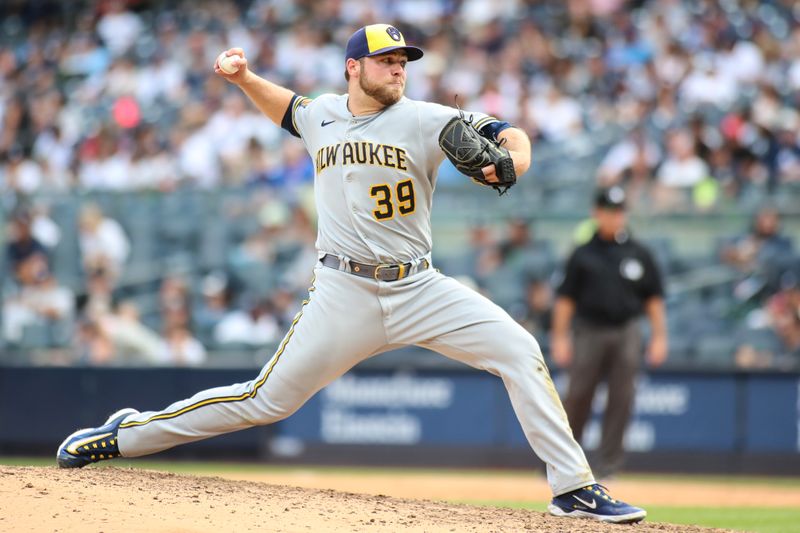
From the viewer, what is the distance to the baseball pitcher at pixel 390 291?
5.58 meters

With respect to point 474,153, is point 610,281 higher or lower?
lower

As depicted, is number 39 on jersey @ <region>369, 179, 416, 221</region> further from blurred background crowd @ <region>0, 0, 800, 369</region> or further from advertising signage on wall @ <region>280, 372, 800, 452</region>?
blurred background crowd @ <region>0, 0, 800, 369</region>

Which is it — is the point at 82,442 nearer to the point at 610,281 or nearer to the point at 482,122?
the point at 482,122

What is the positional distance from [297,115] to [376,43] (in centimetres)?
62

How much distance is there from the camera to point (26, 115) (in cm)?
1753

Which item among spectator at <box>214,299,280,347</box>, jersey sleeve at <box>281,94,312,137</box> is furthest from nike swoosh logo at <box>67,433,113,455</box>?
spectator at <box>214,299,280,347</box>

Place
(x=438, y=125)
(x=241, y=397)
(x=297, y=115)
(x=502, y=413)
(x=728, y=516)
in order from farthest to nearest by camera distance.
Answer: (x=502, y=413) < (x=728, y=516) < (x=297, y=115) < (x=241, y=397) < (x=438, y=125)

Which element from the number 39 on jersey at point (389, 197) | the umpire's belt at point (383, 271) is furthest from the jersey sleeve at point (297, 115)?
the umpire's belt at point (383, 271)

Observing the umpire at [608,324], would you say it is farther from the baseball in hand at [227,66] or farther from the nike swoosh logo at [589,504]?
the baseball in hand at [227,66]

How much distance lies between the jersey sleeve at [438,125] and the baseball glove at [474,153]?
0.09 metres

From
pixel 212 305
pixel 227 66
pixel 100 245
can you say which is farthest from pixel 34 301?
pixel 227 66

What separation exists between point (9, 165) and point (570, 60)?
7344 mm

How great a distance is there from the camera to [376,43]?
5555mm

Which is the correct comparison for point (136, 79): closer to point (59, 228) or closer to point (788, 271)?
point (59, 228)
